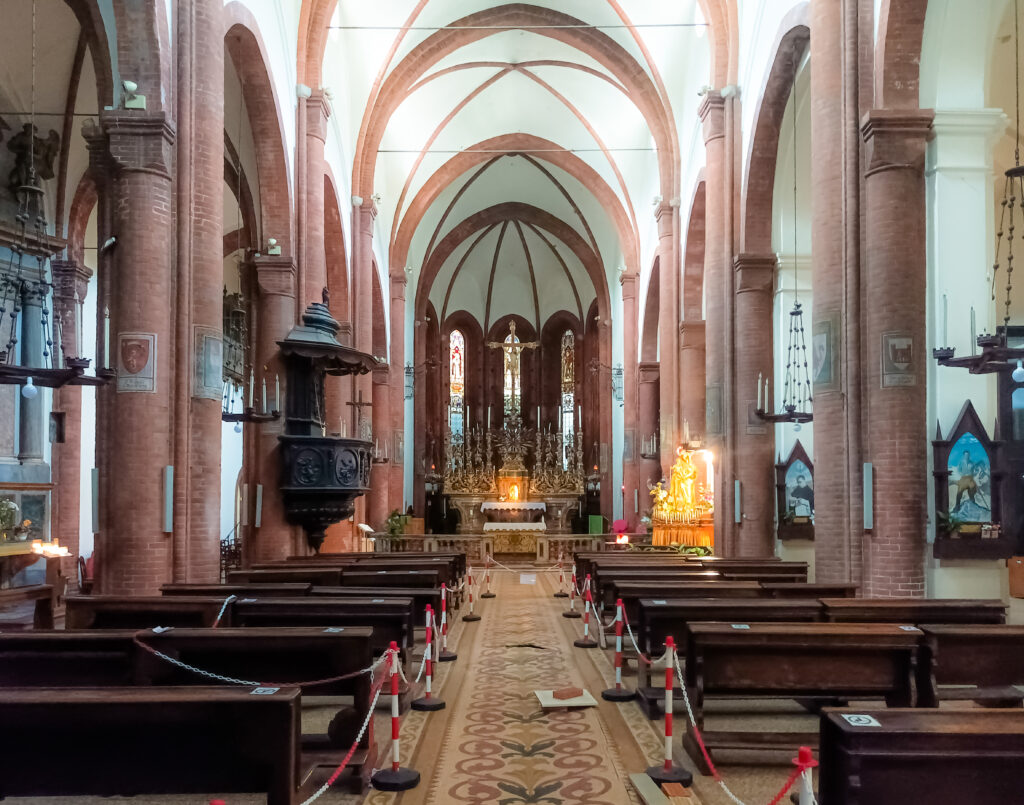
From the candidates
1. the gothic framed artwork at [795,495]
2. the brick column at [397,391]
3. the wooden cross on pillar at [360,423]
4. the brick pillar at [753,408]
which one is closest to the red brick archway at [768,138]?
the brick pillar at [753,408]

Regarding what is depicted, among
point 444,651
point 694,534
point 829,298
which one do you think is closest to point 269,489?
point 444,651

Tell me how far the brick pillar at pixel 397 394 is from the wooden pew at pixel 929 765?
78.8ft

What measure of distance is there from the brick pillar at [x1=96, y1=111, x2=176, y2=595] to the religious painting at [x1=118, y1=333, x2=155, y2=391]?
0.04 ft

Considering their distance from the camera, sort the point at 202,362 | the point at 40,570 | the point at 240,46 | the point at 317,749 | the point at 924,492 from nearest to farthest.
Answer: the point at 317,749
the point at 924,492
the point at 202,362
the point at 240,46
the point at 40,570

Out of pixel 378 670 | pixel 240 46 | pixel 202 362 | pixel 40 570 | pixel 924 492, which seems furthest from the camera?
pixel 40 570

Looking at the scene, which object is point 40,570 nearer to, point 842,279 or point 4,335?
point 4,335

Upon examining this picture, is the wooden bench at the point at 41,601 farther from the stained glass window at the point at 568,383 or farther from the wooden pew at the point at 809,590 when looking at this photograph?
the stained glass window at the point at 568,383

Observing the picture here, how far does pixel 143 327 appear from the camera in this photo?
9.43 metres

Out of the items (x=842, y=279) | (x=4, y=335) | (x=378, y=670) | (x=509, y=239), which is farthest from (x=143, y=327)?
(x=509, y=239)

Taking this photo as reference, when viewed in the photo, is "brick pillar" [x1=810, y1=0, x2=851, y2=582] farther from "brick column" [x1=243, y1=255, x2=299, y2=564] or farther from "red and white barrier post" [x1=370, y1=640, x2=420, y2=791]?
"brick column" [x1=243, y1=255, x2=299, y2=564]

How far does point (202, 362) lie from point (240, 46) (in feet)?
18.8

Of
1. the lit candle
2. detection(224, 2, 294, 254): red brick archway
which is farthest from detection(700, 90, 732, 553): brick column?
the lit candle

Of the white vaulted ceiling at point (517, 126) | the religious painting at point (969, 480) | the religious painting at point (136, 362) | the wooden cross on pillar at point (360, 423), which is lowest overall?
the religious painting at point (969, 480)

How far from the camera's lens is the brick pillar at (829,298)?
992 centimetres
